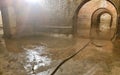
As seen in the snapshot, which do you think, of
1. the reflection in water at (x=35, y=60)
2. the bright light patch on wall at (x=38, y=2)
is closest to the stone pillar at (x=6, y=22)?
the bright light patch on wall at (x=38, y=2)

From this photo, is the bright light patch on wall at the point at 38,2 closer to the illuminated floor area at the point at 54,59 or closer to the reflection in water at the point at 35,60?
the illuminated floor area at the point at 54,59

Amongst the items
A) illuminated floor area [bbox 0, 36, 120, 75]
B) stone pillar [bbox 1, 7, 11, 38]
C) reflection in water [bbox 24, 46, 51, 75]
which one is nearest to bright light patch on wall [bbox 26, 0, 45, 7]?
stone pillar [bbox 1, 7, 11, 38]

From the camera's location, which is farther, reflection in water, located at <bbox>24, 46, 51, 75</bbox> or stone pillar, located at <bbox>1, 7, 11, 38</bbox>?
stone pillar, located at <bbox>1, 7, 11, 38</bbox>

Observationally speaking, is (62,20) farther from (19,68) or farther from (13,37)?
(19,68)

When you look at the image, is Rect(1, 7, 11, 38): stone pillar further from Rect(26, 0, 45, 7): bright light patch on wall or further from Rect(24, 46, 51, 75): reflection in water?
Rect(24, 46, 51, 75): reflection in water

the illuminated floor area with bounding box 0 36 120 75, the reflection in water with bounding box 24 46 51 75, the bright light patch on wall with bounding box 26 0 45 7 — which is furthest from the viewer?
the bright light patch on wall with bounding box 26 0 45 7

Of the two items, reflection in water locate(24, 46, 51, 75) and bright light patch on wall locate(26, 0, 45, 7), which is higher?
bright light patch on wall locate(26, 0, 45, 7)

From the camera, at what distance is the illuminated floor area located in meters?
4.31

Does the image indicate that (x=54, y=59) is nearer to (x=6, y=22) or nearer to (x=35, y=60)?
(x=35, y=60)

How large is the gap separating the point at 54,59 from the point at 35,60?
25.3 inches

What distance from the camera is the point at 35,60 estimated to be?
507 cm

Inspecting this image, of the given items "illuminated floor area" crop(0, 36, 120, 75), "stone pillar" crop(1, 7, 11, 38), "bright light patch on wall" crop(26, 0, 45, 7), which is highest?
"bright light patch on wall" crop(26, 0, 45, 7)

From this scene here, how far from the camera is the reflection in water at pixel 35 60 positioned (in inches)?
178

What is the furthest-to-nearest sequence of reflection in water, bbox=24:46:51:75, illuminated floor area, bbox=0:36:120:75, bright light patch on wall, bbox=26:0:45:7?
1. bright light patch on wall, bbox=26:0:45:7
2. reflection in water, bbox=24:46:51:75
3. illuminated floor area, bbox=0:36:120:75
